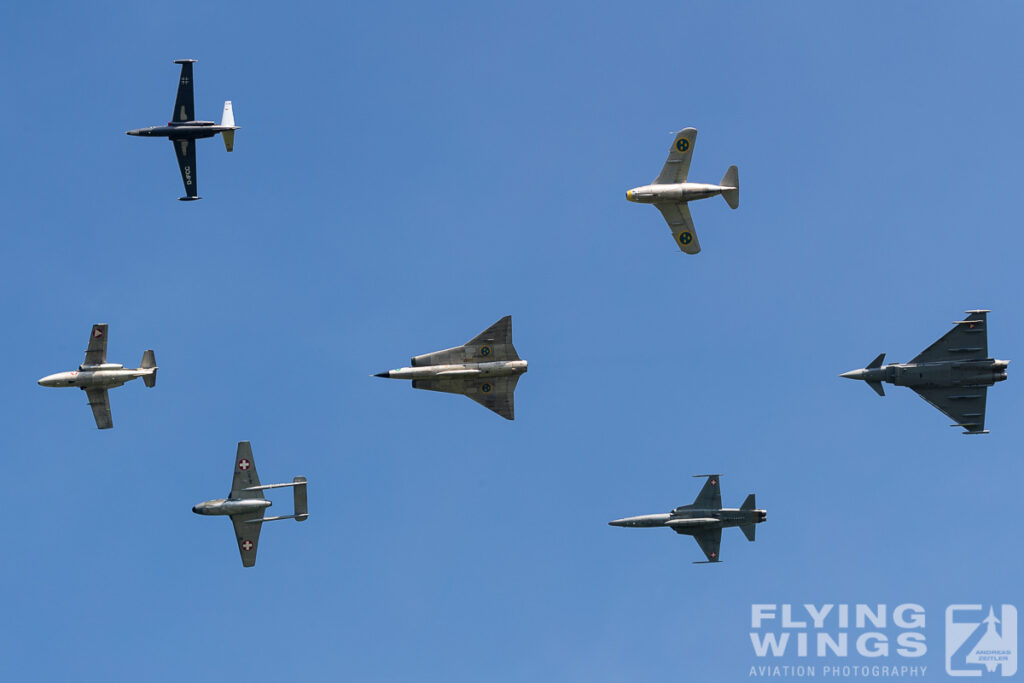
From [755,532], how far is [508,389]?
83.4 ft

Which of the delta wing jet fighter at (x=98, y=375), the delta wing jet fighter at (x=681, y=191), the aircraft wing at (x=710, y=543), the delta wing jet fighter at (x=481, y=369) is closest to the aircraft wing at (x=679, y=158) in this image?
the delta wing jet fighter at (x=681, y=191)

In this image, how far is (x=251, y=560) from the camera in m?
110

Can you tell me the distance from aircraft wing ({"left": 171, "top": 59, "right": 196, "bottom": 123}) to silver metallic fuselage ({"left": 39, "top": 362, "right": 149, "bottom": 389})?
24147 mm

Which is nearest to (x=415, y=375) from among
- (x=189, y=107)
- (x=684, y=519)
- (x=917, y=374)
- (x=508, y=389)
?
(x=508, y=389)

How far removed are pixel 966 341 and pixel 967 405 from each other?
5735mm

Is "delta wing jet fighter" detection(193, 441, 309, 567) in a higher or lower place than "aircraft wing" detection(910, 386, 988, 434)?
lower

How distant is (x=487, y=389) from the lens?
102312 mm

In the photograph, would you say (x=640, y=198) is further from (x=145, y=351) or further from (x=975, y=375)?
(x=145, y=351)

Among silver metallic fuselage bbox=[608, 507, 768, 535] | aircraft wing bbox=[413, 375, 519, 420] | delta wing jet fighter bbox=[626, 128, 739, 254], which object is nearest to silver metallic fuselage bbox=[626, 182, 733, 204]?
delta wing jet fighter bbox=[626, 128, 739, 254]

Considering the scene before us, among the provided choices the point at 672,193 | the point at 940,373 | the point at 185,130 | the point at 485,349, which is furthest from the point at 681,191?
the point at 185,130

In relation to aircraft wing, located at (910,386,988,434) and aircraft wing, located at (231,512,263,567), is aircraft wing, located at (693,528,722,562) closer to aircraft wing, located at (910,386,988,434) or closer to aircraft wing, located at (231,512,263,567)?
aircraft wing, located at (910,386,988,434)

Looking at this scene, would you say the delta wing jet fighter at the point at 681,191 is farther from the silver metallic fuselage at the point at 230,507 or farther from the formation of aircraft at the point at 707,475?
the silver metallic fuselage at the point at 230,507

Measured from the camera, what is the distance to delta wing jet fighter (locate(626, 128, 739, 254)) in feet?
337

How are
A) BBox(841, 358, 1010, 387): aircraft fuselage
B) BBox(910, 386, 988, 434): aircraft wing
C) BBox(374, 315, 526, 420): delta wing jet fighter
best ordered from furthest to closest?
BBox(910, 386, 988, 434): aircraft wing
BBox(841, 358, 1010, 387): aircraft fuselage
BBox(374, 315, 526, 420): delta wing jet fighter
